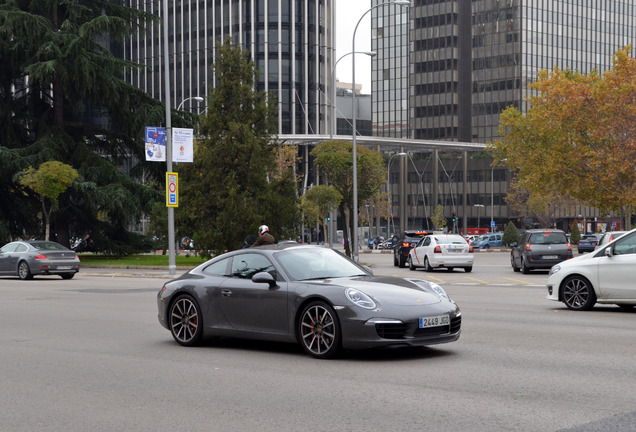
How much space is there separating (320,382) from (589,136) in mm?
46593

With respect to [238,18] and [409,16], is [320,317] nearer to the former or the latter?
[238,18]

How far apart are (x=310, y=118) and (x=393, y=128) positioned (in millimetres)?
39152

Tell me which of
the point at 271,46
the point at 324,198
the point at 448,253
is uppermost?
the point at 271,46

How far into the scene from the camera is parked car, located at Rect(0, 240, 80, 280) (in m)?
30.2

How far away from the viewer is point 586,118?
50844mm

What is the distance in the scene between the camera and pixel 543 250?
32.3 meters

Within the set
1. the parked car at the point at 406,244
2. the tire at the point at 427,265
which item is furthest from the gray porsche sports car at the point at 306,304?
the parked car at the point at 406,244

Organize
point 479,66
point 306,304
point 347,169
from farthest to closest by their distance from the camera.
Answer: point 479,66 → point 347,169 → point 306,304

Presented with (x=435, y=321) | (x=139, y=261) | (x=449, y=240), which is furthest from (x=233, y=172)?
(x=435, y=321)

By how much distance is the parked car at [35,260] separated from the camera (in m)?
30.2

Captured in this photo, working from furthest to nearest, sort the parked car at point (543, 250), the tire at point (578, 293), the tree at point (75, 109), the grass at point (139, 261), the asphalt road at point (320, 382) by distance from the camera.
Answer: the tree at point (75, 109) → the grass at point (139, 261) → the parked car at point (543, 250) → the tire at point (578, 293) → the asphalt road at point (320, 382)

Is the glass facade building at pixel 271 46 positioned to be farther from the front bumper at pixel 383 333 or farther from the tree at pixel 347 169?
the front bumper at pixel 383 333

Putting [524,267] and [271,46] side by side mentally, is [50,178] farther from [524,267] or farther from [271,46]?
[271,46]

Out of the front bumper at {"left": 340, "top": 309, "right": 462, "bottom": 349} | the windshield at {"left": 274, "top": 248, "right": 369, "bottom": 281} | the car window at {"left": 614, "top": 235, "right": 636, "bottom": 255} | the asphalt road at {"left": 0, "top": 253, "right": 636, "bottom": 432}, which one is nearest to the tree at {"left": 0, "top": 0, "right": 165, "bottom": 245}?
the car window at {"left": 614, "top": 235, "right": 636, "bottom": 255}
